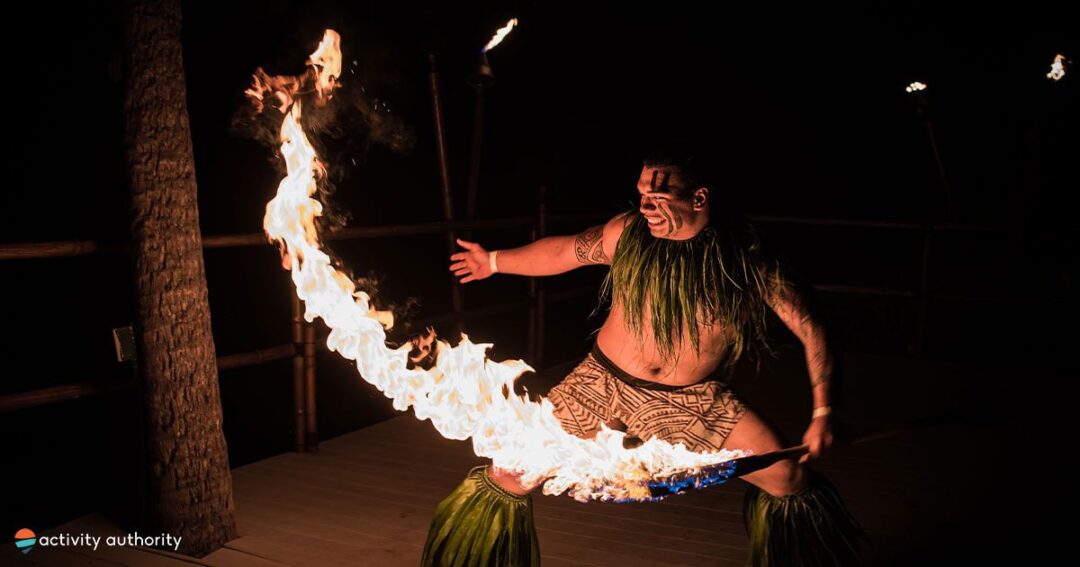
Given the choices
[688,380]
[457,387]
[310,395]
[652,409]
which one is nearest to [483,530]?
[457,387]

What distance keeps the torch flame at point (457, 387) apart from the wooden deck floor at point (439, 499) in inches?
27.9

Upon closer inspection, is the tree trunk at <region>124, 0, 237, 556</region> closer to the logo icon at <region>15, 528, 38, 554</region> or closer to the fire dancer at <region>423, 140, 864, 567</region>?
the logo icon at <region>15, 528, 38, 554</region>

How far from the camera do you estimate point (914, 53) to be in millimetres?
12578

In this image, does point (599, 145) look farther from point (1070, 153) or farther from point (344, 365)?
point (1070, 153)

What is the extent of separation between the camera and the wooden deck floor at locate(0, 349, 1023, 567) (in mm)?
3182

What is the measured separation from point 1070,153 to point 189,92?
11.1 metres

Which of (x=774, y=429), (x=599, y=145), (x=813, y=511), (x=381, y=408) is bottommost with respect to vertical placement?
(x=381, y=408)

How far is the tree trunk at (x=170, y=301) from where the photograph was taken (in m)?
2.92

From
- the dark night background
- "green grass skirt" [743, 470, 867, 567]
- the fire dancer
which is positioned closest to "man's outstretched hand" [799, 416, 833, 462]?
the fire dancer

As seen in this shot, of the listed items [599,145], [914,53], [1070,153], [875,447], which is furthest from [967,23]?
Result: [875,447]

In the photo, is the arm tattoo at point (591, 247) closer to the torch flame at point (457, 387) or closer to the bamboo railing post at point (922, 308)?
the torch flame at point (457, 387)

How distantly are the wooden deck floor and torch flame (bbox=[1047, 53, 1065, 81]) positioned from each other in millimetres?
5842

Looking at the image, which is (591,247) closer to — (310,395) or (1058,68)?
(310,395)

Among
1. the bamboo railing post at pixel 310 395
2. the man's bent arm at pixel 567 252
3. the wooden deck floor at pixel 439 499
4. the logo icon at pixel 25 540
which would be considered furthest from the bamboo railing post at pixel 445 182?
the logo icon at pixel 25 540
